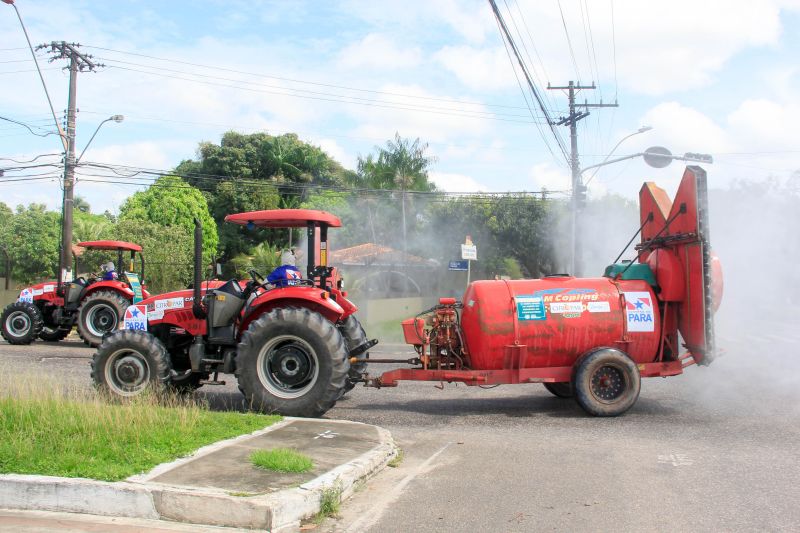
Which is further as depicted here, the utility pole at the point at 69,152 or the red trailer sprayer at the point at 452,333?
the utility pole at the point at 69,152

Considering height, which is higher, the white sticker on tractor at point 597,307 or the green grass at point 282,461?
the white sticker on tractor at point 597,307

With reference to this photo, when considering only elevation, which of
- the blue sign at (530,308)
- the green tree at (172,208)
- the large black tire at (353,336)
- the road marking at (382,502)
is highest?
the green tree at (172,208)

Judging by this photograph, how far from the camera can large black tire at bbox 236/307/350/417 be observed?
8.36m

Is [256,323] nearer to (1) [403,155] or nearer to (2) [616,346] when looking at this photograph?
(2) [616,346]

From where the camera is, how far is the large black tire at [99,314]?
16.0m

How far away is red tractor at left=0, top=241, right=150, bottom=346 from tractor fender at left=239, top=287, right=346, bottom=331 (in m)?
7.92

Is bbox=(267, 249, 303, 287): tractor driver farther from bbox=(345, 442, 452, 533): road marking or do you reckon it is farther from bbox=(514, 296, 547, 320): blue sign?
bbox=(345, 442, 452, 533): road marking

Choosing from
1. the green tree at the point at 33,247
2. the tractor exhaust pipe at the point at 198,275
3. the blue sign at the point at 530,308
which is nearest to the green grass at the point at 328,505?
the tractor exhaust pipe at the point at 198,275

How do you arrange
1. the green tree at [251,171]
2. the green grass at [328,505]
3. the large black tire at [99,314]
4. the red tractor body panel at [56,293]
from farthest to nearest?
1. the green tree at [251,171]
2. the red tractor body panel at [56,293]
3. the large black tire at [99,314]
4. the green grass at [328,505]

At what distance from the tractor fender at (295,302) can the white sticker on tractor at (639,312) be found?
364 cm

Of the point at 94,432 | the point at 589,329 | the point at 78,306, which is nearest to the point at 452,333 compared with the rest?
the point at 589,329

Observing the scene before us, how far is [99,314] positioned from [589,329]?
454 inches

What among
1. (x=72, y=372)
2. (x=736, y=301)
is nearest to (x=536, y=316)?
(x=72, y=372)

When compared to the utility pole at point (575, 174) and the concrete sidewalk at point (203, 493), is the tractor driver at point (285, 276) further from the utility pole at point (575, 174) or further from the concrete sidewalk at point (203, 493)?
the utility pole at point (575, 174)
